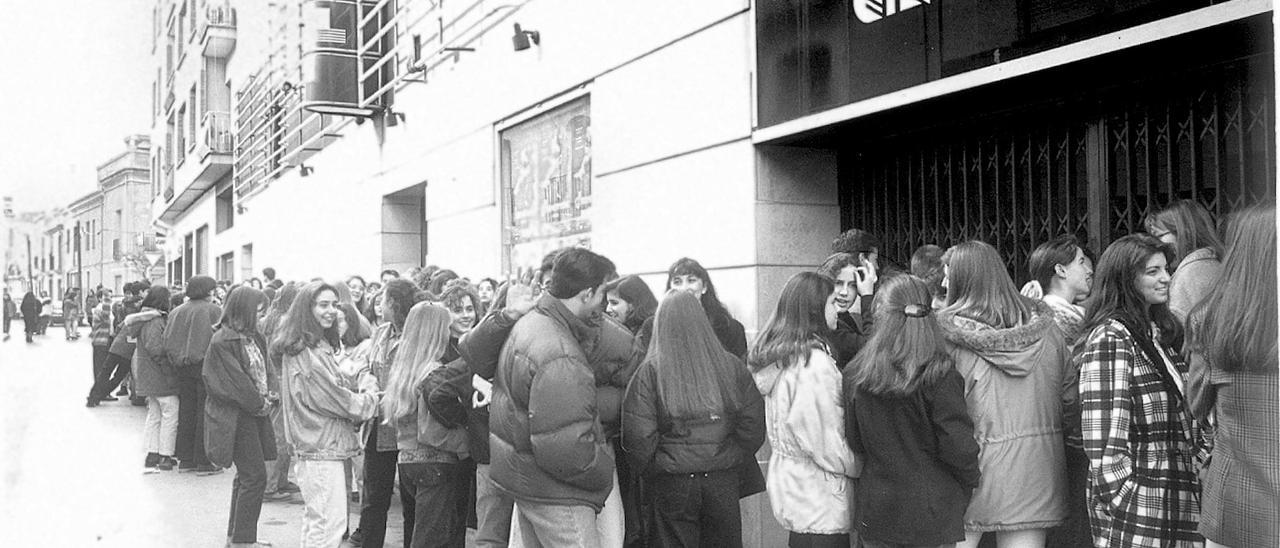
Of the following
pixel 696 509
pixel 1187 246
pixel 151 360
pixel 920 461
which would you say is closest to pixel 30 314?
pixel 696 509

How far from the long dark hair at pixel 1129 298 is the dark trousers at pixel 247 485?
5.15 m

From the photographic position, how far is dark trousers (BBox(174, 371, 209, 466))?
10375 millimetres

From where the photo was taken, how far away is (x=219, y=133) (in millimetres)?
22906

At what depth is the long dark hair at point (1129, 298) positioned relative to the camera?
4031 mm

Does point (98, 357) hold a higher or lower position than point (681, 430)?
lower

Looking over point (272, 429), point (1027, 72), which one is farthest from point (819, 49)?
point (272, 429)

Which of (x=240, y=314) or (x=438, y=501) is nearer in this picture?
(x=438, y=501)

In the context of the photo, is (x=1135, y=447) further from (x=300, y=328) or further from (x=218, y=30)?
(x=218, y=30)

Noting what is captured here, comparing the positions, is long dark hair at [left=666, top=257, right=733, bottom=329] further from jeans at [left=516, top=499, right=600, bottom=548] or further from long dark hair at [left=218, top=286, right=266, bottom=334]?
long dark hair at [left=218, top=286, right=266, bottom=334]

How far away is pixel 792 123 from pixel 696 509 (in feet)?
9.54

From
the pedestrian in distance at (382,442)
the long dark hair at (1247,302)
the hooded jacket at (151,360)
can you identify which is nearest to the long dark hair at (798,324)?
the long dark hair at (1247,302)

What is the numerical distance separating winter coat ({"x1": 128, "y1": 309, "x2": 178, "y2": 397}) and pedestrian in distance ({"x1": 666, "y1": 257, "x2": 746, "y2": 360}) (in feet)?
19.4

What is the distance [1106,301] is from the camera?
4.16m

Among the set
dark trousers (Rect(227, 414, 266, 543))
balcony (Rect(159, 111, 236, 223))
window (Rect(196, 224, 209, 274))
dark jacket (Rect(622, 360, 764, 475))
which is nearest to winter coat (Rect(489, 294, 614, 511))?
dark jacket (Rect(622, 360, 764, 475))
